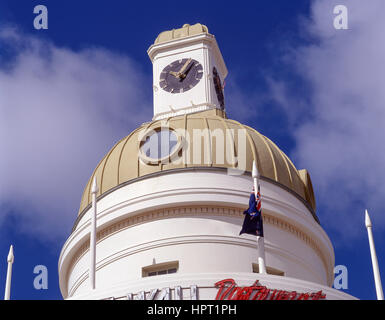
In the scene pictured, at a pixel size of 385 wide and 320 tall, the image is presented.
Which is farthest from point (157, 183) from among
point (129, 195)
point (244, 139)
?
point (244, 139)

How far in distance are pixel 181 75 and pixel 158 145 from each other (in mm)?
11166

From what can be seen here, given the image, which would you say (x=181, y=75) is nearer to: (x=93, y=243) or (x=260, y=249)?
(x=93, y=243)

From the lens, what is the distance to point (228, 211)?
157 feet

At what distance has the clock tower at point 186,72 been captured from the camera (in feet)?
193

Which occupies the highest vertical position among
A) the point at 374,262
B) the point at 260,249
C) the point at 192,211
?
the point at 192,211

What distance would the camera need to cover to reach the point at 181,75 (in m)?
60.3

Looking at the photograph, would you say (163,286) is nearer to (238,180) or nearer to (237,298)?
(237,298)

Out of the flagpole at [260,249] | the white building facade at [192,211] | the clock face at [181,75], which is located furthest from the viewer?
the clock face at [181,75]

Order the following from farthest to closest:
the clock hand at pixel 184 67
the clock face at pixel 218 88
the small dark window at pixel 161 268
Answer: the clock face at pixel 218 88 → the clock hand at pixel 184 67 → the small dark window at pixel 161 268

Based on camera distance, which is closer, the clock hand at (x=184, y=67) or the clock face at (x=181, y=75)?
the clock face at (x=181, y=75)

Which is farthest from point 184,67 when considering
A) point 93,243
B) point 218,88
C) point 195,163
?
point 93,243

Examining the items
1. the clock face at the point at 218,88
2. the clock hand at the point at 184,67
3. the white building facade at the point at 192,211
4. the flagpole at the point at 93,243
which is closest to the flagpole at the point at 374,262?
the white building facade at the point at 192,211

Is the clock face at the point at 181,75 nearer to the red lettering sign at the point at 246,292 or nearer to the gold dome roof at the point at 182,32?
the gold dome roof at the point at 182,32

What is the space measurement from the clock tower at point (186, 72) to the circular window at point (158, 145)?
735cm
